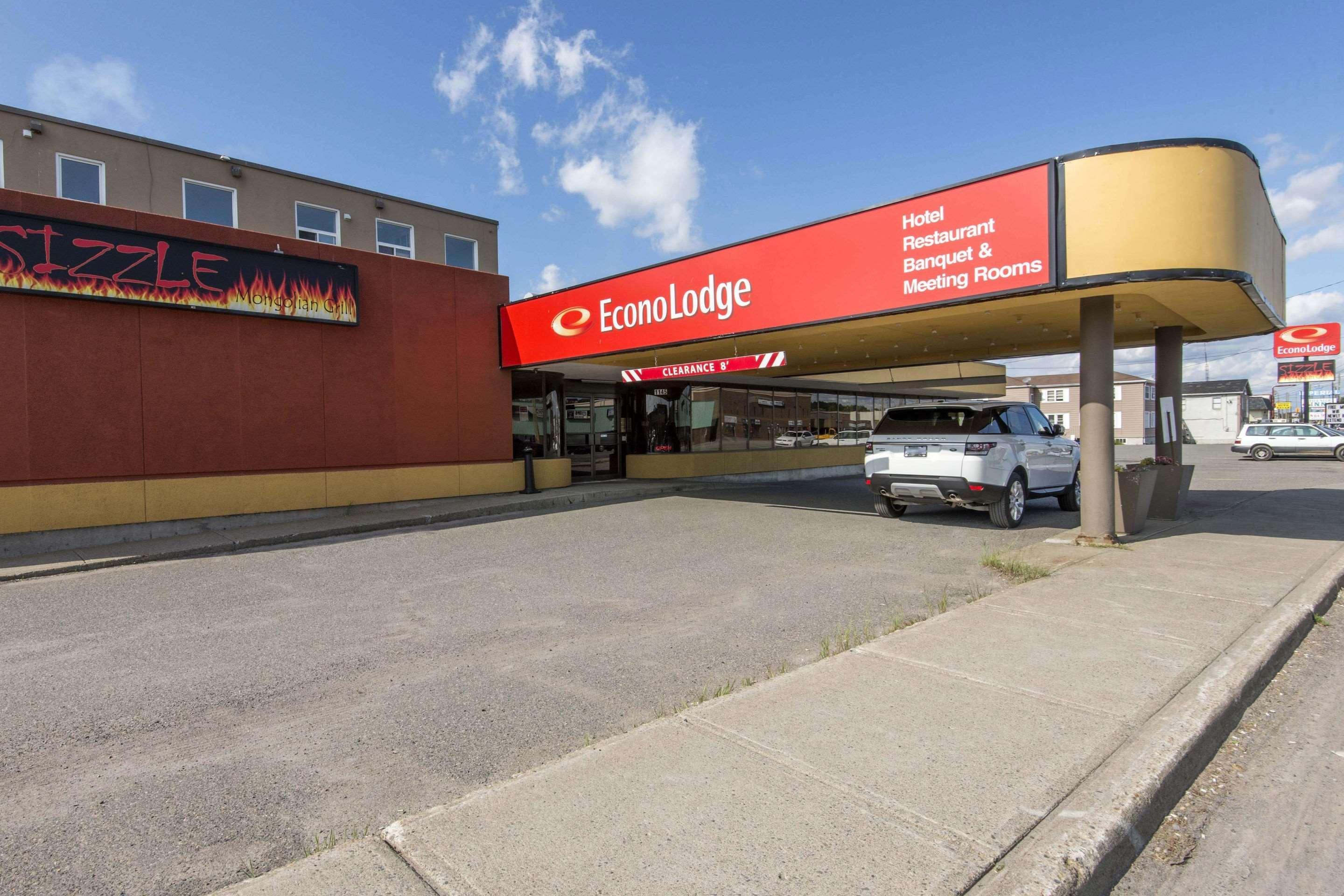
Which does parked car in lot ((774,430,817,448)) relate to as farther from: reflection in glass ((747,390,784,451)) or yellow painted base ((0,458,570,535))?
yellow painted base ((0,458,570,535))

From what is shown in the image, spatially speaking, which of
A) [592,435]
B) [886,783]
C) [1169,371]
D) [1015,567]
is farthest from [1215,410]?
[886,783]

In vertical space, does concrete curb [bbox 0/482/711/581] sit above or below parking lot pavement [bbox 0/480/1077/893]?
above

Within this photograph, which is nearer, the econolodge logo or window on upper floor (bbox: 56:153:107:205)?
the econolodge logo

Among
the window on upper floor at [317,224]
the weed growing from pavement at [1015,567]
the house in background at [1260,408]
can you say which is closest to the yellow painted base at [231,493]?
the window on upper floor at [317,224]

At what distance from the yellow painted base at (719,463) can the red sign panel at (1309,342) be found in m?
42.6

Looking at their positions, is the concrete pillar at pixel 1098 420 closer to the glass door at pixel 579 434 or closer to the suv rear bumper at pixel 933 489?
the suv rear bumper at pixel 933 489

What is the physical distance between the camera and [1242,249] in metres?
7.46

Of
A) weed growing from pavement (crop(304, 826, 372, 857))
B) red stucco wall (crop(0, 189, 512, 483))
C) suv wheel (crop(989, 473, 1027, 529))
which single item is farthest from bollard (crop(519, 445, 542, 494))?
weed growing from pavement (crop(304, 826, 372, 857))

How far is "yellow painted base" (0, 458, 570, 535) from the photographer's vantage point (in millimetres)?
10062

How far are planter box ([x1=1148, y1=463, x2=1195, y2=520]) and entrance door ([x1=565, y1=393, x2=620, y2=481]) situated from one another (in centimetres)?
1165

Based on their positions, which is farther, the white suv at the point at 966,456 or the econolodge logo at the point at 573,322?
the econolodge logo at the point at 573,322

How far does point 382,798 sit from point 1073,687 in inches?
149

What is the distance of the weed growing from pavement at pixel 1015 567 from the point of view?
718 cm

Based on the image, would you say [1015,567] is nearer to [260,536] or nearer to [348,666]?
[348,666]
